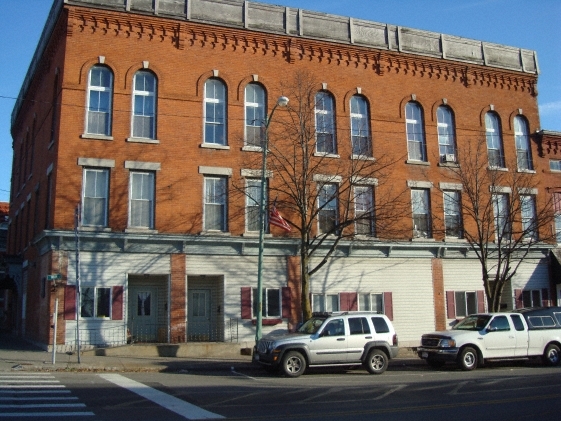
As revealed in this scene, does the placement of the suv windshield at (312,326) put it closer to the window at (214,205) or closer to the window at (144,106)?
the window at (214,205)

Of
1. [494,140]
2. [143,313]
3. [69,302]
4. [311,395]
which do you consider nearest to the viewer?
[311,395]

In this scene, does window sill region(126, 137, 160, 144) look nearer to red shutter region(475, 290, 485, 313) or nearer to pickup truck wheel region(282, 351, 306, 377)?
pickup truck wheel region(282, 351, 306, 377)

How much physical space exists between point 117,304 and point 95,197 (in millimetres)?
4178

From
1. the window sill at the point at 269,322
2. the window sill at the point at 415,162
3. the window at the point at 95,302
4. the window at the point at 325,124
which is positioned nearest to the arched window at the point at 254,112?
the window at the point at 325,124

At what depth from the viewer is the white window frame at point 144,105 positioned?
2402 cm

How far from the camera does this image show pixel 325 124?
26.9m

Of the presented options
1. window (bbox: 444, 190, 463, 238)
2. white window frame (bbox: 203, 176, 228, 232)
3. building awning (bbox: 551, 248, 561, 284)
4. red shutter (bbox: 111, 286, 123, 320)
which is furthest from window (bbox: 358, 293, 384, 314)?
red shutter (bbox: 111, 286, 123, 320)

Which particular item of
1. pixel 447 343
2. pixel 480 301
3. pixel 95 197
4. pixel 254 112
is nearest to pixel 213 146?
pixel 254 112

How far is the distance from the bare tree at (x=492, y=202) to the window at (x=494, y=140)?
0.20ft

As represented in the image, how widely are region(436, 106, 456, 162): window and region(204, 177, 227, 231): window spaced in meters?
11.1

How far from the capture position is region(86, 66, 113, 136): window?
23453 mm

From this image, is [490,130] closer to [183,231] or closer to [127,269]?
[183,231]

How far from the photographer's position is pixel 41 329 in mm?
23078

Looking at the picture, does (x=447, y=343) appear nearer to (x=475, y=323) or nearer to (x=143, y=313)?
(x=475, y=323)
